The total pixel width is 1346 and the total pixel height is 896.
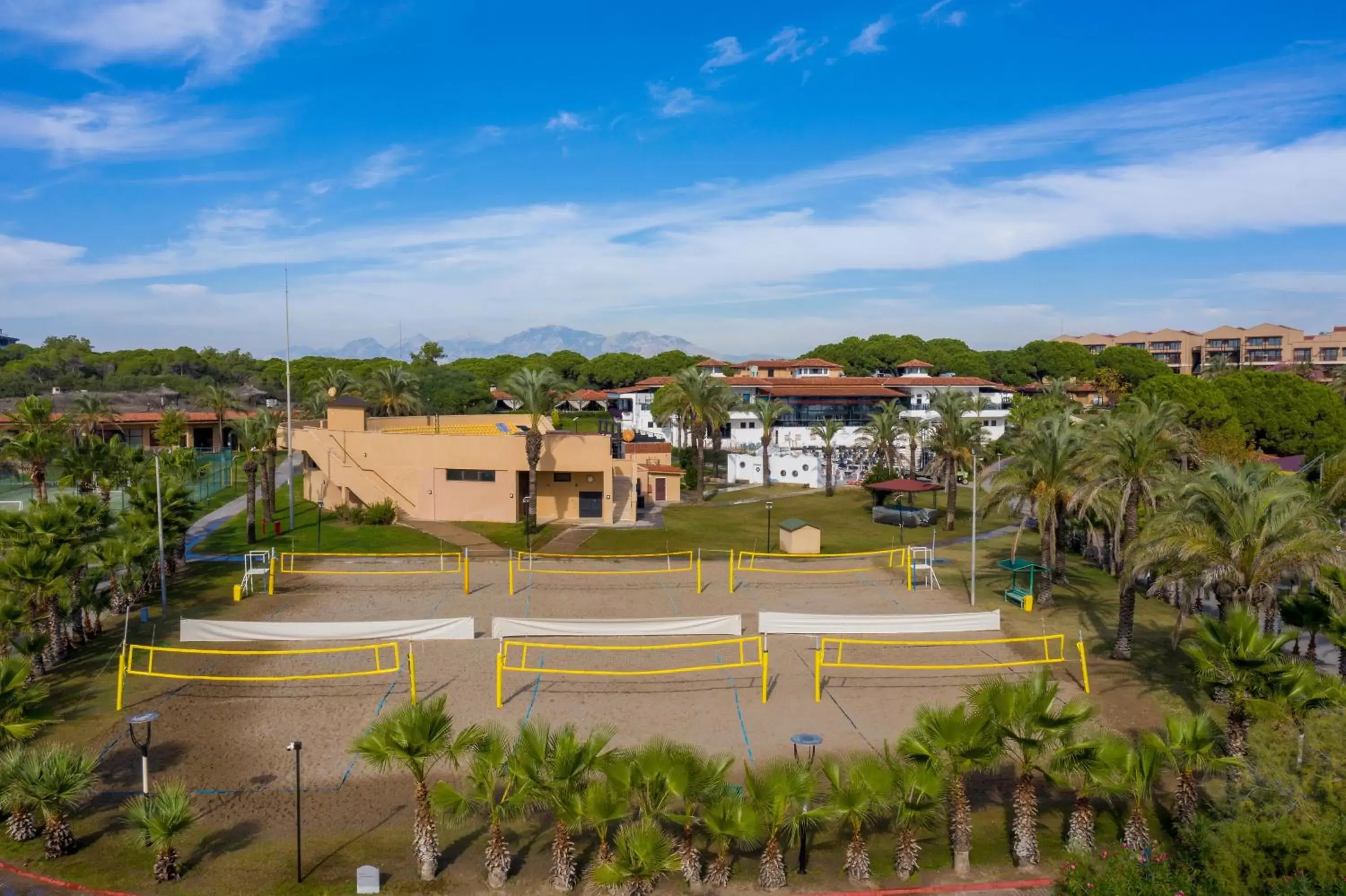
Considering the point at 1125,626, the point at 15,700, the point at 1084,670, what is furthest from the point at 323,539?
the point at 1125,626

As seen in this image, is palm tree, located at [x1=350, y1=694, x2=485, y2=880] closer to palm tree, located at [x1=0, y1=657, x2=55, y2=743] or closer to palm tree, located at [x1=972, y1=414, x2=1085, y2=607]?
palm tree, located at [x1=0, y1=657, x2=55, y2=743]

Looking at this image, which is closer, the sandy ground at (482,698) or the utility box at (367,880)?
the utility box at (367,880)

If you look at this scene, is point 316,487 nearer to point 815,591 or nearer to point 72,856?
point 815,591

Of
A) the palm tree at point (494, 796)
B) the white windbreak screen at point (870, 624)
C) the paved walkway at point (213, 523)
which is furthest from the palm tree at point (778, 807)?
the paved walkway at point (213, 523)

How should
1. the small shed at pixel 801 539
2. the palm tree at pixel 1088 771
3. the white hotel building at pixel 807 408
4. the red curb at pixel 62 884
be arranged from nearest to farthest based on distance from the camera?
1. the red curb at pixel 62 884
2. the palm tree at pixel 1088 771
3. the small shed at pixel 801 539
4. the white hotel building at pixel 807 408

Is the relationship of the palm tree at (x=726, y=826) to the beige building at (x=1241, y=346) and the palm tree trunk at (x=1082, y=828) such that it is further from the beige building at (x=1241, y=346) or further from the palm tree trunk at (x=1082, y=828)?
the beige building at (x=1241, y=346)

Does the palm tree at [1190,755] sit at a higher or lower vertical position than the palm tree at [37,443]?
lower

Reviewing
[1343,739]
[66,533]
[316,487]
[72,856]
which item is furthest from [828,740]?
[316,487]

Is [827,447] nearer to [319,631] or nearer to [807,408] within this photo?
[807,408]
